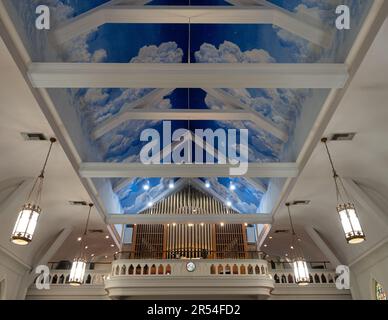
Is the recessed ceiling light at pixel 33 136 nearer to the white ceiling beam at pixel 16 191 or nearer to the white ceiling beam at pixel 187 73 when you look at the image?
the white ceiling beam at pixel 187 73

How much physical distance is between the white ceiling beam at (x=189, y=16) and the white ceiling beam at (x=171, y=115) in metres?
2.13

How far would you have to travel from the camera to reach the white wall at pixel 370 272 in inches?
301

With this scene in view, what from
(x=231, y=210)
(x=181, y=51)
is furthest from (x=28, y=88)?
(x=231, y=210)

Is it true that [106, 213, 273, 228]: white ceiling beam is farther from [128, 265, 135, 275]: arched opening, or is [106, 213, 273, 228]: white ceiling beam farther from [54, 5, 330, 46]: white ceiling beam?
[54, 5, 330, 46]: white ceiling beam

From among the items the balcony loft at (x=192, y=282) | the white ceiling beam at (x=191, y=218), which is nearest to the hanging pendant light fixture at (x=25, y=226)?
the white ceiling beam at (x=191, y=218)

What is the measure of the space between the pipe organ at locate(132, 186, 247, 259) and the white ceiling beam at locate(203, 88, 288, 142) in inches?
223

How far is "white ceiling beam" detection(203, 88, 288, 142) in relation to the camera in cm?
687

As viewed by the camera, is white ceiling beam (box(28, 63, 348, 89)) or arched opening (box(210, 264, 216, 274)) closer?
white ceiling beam (box(28, 63, 348, 89))

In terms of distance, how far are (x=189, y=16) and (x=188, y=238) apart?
29.8 ft

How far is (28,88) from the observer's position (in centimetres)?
397

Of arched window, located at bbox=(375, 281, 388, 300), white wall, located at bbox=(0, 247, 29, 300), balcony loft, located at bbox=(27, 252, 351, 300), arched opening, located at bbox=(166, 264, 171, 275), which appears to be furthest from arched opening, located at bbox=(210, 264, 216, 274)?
white wall, located at bbox=(0, 247, 29, 300)

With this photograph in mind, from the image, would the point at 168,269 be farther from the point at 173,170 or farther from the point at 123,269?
the point at 173,170
